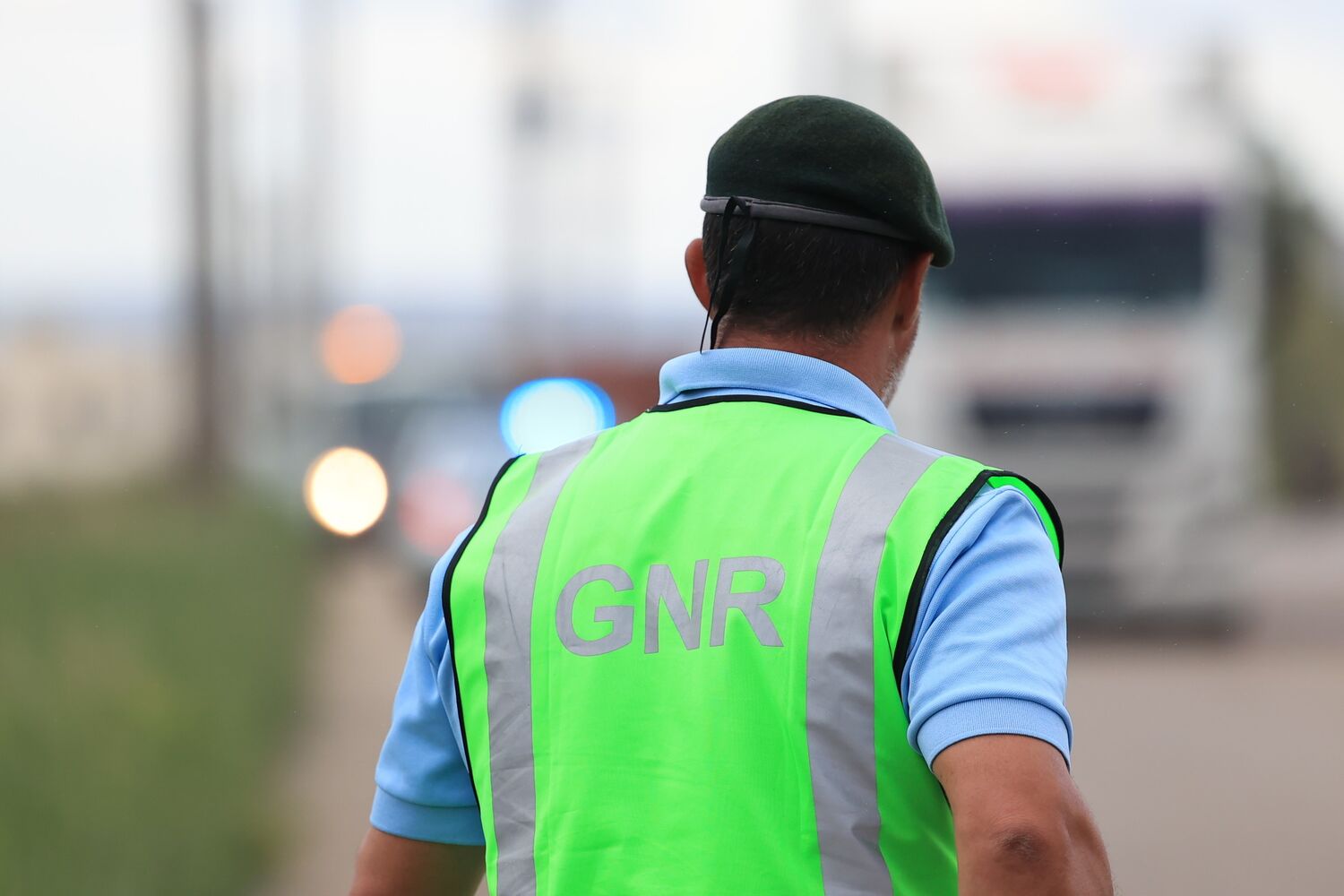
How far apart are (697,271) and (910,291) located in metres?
0.23

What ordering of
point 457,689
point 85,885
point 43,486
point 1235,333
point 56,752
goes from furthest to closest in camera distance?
point 1235,333 → point 43,486 → point 56,752 → point 85,885 → point 457,689

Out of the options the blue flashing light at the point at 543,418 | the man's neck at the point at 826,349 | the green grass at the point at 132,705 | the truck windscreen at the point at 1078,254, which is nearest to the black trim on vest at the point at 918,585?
the man's neck at the point at 826,349

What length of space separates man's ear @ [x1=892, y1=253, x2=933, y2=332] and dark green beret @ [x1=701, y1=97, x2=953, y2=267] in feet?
0.07

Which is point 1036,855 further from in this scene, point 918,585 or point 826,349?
point 826,349

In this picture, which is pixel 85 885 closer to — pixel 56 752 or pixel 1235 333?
pixel 56 752

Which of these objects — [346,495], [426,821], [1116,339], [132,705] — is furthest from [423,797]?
[346,495]

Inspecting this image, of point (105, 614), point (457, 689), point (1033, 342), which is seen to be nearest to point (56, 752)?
point (105, 614)

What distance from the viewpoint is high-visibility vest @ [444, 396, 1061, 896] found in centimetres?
140

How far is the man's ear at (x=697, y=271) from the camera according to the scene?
1729mm

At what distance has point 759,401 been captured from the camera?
62.7 inches

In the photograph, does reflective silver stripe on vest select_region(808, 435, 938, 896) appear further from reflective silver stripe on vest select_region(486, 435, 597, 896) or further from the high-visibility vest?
reflective silver stripe on vest select_region(486, 435, 597, 896)

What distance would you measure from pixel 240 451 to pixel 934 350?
7.03 m

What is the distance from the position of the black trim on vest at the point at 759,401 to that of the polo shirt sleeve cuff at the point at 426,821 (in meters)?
0.47

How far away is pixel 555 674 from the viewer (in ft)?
5.06
